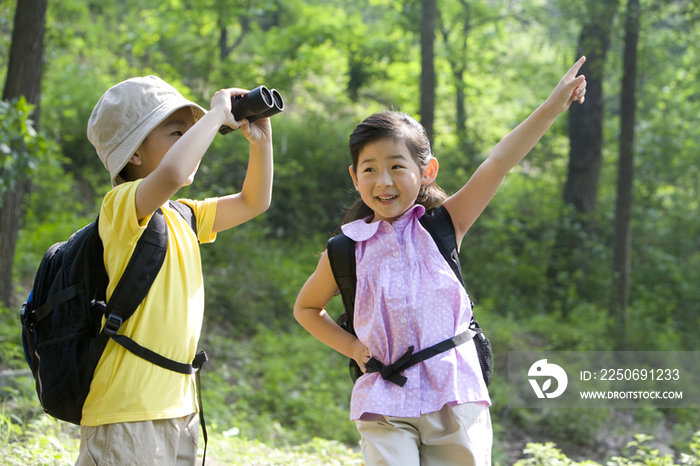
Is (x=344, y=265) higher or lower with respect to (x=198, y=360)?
higher

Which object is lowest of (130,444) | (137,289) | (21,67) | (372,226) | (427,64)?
(130,444)

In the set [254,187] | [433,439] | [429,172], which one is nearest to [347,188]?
[254,187]

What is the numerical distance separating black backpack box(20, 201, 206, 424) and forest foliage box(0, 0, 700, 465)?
2647 mm

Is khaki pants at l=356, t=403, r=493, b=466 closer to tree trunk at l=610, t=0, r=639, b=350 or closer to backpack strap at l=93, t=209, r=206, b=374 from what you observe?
backpack strap at l=93, t=209, r=206, b=374

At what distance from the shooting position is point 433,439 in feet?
6.11

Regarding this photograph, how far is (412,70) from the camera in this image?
1296cm

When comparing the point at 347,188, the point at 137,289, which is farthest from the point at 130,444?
the point at 347,188

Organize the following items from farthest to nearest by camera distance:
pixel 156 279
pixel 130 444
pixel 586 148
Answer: pixel 586 148, pixel 156 279, pixel 130 444

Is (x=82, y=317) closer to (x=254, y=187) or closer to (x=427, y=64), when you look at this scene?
(x=254, y=187)

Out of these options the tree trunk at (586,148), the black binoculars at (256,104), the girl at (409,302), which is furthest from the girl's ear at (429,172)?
the tree trunk at (586,148)

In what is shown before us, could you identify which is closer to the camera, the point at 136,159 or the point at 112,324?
the point at 112,324

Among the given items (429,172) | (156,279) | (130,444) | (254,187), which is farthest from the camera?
(254,187)

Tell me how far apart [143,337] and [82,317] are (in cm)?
19

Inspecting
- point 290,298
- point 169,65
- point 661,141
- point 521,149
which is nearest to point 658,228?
point 661,141
